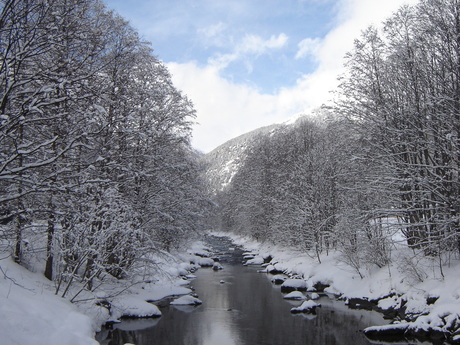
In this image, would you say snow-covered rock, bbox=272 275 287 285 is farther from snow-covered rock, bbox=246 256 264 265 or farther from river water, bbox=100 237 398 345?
snow-covered rock, bbox=246 256 264 265

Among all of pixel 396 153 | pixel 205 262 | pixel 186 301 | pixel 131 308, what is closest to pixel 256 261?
pixel 205 262

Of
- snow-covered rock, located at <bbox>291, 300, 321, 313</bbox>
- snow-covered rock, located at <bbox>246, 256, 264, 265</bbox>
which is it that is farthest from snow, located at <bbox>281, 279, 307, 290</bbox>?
snow-covered rock, located at <bbox>246, 256, 264, 265</bbox>

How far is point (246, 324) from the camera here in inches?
602

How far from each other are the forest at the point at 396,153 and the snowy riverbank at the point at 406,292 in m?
0.50

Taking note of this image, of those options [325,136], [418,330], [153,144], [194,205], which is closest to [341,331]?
[418,330]

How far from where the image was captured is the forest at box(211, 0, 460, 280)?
1317 cm

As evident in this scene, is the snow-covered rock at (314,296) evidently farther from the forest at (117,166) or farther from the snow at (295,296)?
the forest at (117,166)

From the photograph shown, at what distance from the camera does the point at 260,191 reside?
41.1m

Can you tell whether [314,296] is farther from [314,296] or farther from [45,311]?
[45,311]

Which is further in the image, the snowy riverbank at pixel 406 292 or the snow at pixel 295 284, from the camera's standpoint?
the snow at pixel 295 284

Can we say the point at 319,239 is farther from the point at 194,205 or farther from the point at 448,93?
the point at 448,93

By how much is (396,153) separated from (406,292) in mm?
6029

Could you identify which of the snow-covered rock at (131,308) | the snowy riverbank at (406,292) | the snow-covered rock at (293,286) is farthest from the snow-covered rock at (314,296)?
the snow-covered rock at (131,308)

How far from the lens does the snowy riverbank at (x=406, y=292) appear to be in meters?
12.2
